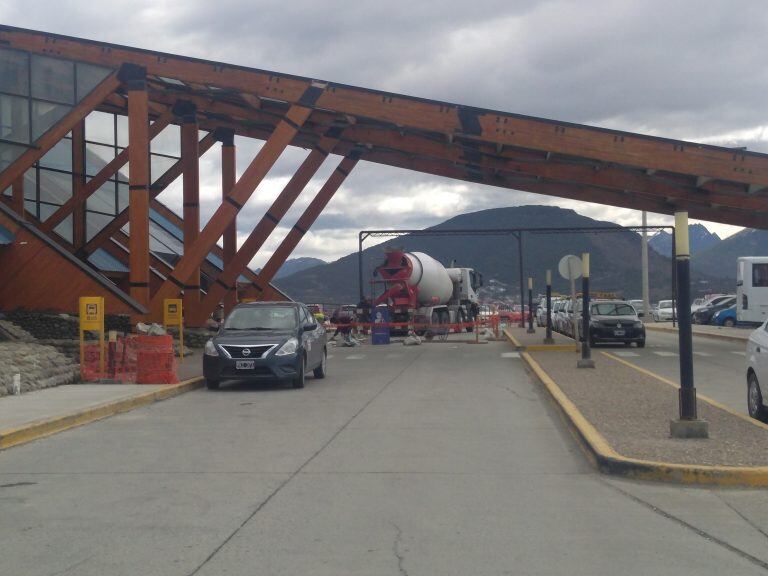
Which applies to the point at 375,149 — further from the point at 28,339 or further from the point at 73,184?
the point at 28,339

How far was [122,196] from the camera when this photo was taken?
117ft

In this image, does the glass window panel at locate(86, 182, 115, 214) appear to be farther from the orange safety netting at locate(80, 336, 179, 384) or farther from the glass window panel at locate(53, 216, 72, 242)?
the orange safety netting at locate(80, 336, 179, 384)

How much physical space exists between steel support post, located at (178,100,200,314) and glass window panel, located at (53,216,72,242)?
4.89 m

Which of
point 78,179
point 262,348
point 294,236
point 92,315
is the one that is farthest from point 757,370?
point 78,179

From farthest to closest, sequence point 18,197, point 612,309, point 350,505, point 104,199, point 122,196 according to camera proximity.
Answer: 1. point 122,196
2. point 104,199
3. point 612,309
4. point 18,197
5. point 350,505

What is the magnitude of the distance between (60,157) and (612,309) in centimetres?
2095

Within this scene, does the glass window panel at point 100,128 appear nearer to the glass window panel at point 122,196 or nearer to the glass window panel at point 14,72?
the glass window panel at point 122,196

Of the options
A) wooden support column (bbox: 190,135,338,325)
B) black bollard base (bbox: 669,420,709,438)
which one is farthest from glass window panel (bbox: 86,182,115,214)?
black bollard base (bbox: 669,420,709,438)

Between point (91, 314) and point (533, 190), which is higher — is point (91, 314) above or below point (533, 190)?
below

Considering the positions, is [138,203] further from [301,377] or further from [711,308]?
[711,308]

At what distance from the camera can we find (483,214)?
178 metres

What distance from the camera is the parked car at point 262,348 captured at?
16281 millimetres

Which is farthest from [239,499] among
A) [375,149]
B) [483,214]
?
[483,214]

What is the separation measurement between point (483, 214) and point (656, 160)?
506 ft
